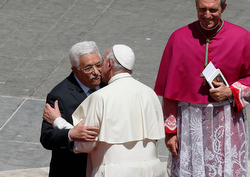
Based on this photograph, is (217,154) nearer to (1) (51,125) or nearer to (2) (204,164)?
(2) (204,164)

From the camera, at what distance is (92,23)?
34.8 feet

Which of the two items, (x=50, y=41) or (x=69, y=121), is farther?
(x=50, y=41)

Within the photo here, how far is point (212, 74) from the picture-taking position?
482 cm

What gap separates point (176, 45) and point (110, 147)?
1.09 m

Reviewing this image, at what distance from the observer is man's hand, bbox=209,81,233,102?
190 inches

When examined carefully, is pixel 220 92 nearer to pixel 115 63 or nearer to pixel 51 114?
pixel 115 63

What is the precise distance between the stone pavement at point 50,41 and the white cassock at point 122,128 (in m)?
2.63

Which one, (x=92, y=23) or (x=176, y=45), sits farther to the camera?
(x=92, y=23)

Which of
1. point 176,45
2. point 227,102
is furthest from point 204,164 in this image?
point 176,45

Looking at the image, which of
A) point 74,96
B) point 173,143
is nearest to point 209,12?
point 173,143

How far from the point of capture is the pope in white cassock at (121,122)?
430 centimetres

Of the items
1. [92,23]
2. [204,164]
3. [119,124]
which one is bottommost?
[92,23]

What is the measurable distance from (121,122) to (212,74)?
0.89m

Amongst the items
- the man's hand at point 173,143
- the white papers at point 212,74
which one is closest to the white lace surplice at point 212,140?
the man's hand at point 173,143
